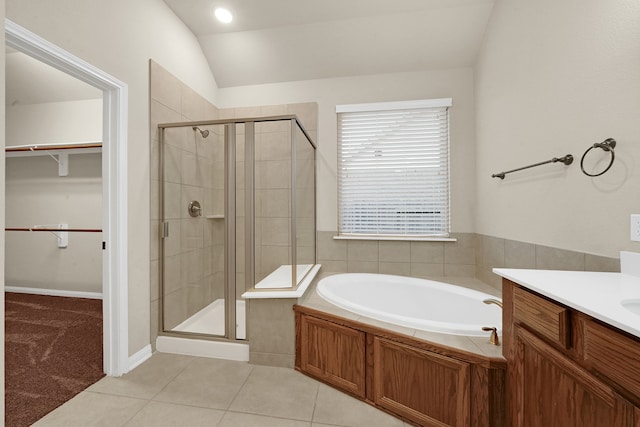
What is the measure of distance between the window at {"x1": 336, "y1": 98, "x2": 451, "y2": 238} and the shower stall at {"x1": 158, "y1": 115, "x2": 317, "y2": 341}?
0.70 m

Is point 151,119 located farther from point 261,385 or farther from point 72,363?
point 261,385

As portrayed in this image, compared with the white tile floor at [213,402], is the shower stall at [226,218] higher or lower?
higher

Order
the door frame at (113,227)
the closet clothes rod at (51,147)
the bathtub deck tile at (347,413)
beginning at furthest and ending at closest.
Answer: the closet clothes rod at (51,147)
the door frame at (113,227)
the bathtub deck tile at (347,413)

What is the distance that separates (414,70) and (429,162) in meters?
0.91

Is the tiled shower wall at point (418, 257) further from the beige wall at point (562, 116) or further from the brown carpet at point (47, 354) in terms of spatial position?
the brown carpet at point (47, 354)

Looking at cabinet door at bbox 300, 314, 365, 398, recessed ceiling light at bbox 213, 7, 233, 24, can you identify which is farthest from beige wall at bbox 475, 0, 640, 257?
recessed ceiling light at bbox 213, 7, 233, 24

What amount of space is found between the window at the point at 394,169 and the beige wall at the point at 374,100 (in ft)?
0.28

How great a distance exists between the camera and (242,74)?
2873 mm

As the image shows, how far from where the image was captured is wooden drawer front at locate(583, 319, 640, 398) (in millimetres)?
606

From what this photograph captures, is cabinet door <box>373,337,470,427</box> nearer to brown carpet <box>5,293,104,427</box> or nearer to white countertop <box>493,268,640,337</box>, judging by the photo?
white countertop <box>493,268,640,337</box>

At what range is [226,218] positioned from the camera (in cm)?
205

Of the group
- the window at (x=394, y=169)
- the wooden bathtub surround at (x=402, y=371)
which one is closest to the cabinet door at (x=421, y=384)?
the wooden bathtub surround at (x=402, y=371)

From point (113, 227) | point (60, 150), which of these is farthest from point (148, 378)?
Answer: point (60, 150)

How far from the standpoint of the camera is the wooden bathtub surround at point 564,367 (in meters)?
0.63
